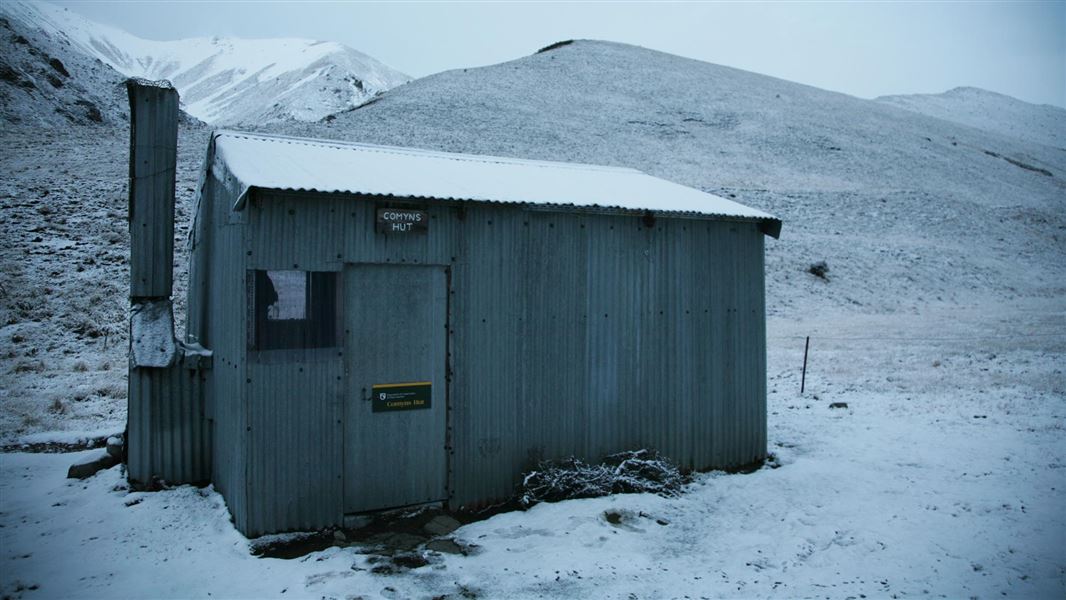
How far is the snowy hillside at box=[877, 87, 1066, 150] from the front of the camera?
95812mm

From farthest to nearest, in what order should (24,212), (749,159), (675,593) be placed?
(749,159)
(24,212)
(675,593)

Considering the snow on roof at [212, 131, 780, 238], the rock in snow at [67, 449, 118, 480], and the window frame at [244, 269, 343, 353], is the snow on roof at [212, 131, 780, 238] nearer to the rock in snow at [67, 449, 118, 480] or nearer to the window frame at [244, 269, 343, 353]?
the window frame at [244, 269, 343, 353]

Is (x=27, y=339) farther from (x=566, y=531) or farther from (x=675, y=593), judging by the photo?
(x=675, y=593)

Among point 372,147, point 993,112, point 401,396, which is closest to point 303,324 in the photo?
point 401,396

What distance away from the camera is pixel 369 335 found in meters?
6.89

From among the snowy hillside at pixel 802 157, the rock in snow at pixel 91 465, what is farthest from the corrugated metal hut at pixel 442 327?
the snowy hillside at pixel 802 157

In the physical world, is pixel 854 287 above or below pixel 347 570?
above

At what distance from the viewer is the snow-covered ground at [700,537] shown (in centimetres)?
566

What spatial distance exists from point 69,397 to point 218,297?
635 centimetres

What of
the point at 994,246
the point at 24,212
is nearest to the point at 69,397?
the point at 24,212

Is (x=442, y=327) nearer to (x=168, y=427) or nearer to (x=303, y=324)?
(x=303, y=324)

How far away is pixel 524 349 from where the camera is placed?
7727 millimetres

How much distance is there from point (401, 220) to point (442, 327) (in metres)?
1.17

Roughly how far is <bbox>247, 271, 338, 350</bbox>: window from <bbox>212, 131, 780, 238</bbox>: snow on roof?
76cm
